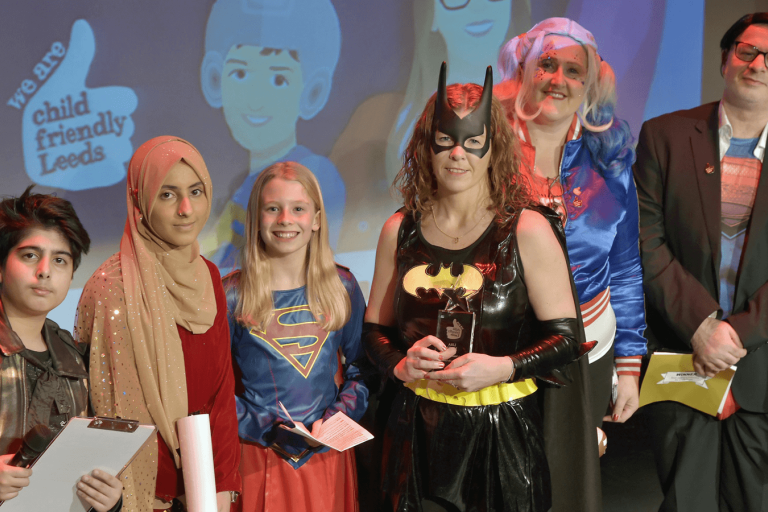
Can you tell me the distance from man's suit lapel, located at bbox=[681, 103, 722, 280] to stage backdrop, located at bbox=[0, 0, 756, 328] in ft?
5.27

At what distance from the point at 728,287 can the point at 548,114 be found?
37.8 inches

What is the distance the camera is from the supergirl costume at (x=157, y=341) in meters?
1.81

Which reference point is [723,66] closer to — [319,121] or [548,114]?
[548,114]

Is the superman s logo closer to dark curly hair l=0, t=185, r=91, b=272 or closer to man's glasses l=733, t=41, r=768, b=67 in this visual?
dark curly hair l=0, t=185, r=91, b=272

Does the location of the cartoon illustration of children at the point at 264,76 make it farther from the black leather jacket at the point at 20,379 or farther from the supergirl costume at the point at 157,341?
the black leather jacket at the point at 20,379

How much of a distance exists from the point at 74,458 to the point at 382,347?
34.5 inches

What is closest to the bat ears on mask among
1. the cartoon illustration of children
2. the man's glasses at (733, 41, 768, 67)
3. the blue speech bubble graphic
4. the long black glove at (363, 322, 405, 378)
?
the long black glove at (363, 322, 405, 378)

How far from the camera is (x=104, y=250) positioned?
338 centimetres

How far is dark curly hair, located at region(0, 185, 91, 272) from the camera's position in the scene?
166 cm

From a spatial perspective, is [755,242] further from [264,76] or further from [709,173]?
[264,76]

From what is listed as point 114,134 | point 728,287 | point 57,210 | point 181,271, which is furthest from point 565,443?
point 114,134

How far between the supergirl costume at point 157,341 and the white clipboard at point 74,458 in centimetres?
20

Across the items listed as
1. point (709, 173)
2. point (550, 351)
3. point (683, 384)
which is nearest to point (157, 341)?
point (550, 351)

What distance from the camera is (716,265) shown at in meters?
2.54
